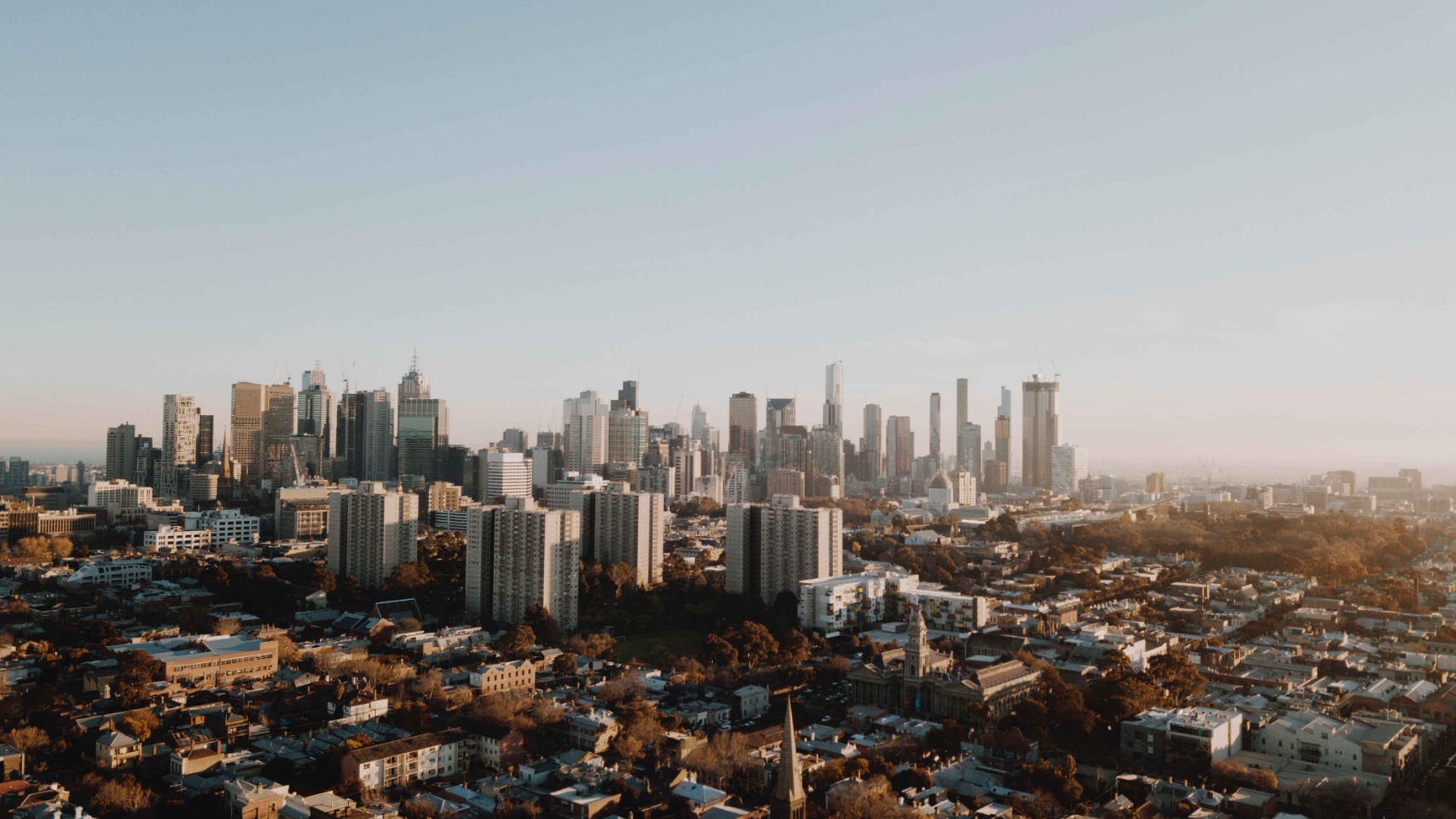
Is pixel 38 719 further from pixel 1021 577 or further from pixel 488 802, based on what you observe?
pixel 1021 577

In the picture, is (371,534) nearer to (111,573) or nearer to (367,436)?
(111,573)

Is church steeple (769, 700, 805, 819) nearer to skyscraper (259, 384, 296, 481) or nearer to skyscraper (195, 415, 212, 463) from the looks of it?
skyscraper (259, 384, 296, 481)

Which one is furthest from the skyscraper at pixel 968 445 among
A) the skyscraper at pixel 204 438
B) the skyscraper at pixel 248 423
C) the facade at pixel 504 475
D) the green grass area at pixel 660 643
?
the green grass area at pixel 660 643

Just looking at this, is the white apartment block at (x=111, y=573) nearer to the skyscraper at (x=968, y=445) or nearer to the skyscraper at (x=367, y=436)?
the skyscraper at (x=367, y=436)

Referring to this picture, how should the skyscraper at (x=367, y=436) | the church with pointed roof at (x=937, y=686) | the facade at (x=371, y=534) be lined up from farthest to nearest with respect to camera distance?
1. the skyscraper at (x=367, y=436)
2. the facade at (x=371, y=534)
3. the church with pointed roof at (x=937, y=686)

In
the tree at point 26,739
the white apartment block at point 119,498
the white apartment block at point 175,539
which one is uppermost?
the white apartment block at point 119,498

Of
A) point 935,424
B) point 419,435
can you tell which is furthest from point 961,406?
point 419,435
